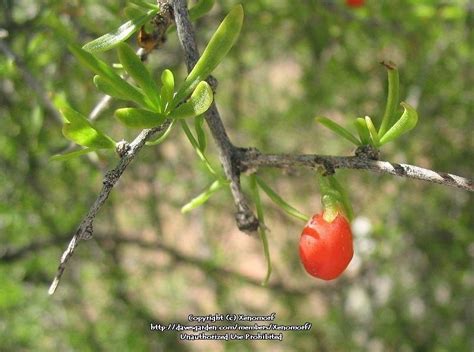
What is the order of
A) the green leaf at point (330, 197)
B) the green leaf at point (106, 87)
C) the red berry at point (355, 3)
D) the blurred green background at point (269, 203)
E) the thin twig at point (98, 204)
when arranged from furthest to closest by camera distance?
the blurred green background at point (269, 203) < the red berry at point (355, 3) < the green leaf at point (330, 197) < the green leaf at point (106, 87) < the thin twig at point (98, 204)

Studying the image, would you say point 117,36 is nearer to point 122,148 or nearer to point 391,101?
point 122,148

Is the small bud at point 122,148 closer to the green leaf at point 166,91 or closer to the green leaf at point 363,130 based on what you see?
the green leaf at point 166,91

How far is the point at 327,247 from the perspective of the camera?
34.1 inches

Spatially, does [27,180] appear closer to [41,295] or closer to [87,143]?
[41,295]

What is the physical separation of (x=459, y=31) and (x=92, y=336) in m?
1.88

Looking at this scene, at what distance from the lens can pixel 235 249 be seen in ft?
12.9

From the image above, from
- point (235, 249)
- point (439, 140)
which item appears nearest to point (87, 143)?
point (439, 140)

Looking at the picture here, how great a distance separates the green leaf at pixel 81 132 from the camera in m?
0.78

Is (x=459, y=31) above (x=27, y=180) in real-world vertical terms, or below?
above

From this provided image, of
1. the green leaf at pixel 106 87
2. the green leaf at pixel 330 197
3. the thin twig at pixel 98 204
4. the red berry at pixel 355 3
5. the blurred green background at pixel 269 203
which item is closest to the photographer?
the thin twig at pixel 98 204

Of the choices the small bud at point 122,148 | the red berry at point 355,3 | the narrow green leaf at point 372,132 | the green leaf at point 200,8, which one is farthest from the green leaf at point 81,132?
the red berry at point 355,3

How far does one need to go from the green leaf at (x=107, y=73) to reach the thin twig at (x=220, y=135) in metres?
0.08

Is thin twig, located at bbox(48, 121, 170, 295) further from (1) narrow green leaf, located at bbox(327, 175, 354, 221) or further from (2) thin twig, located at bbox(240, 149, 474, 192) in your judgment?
(1) narrow green leaf, located at bbox(327, 175, 354, 221)

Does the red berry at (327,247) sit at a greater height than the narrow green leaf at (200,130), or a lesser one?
lesser
